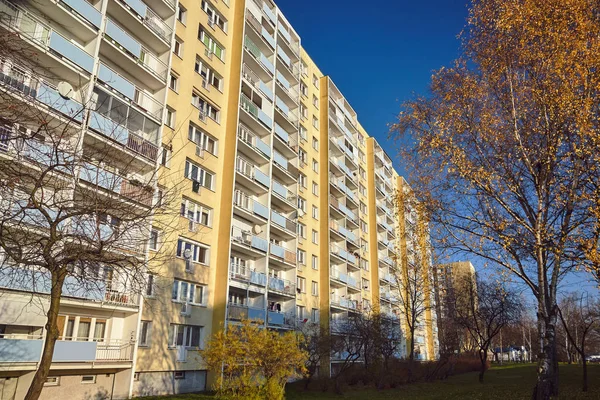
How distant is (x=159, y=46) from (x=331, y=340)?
20.8 meters

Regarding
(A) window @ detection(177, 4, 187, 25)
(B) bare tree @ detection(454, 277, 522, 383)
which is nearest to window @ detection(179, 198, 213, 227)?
(A) window @ detection(177, 4, 187, 25)

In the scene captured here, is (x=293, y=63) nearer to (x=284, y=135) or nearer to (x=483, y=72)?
(x=284, y=135)

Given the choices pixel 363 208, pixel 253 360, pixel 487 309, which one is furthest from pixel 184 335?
pixel 363 208

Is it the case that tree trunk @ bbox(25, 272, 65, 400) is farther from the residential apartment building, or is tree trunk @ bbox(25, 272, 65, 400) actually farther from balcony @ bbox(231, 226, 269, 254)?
balcony @ bbox(231, 226, 269, 254)

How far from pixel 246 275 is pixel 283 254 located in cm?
530

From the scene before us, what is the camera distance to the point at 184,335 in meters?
24.6

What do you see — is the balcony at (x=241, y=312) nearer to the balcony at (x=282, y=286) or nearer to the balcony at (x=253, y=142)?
the balcony at (x=282, y=286)

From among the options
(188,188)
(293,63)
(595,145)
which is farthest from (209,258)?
(293,63)

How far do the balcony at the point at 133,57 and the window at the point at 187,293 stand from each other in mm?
11151

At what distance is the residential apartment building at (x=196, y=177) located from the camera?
18938 millimetres

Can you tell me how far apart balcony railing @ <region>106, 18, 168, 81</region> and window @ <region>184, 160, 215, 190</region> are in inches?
204

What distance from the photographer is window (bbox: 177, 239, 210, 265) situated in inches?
984

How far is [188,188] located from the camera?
25984mm

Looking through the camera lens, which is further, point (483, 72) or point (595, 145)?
point (483, 72)
